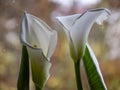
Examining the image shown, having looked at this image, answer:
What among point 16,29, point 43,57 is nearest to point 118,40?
point 16,29

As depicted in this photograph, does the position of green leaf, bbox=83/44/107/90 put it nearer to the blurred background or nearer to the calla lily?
the calla lily

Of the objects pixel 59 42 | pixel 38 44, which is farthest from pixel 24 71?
pixel 59 42

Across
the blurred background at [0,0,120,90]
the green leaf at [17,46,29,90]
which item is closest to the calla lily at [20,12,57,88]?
the green leaf at [17,46,29,90]

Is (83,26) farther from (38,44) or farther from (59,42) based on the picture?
(59,42)

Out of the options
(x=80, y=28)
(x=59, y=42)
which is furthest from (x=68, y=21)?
(x=59, y=42)

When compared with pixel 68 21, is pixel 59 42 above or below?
below

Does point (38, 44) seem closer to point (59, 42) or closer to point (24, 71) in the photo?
point (24, 71)

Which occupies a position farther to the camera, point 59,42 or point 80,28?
point 59,42
